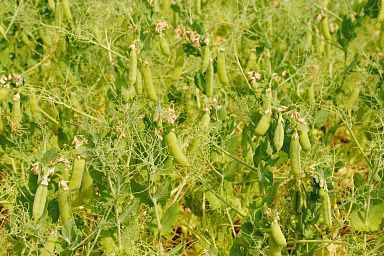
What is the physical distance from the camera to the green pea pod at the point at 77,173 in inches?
80.0

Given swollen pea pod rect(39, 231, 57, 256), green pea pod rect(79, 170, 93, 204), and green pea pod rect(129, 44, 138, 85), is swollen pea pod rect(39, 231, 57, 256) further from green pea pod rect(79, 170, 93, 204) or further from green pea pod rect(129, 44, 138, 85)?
green pea pod rect(129, 44, 138, 85)

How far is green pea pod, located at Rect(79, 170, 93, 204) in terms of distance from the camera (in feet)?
7.09

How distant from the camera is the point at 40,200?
1970mm

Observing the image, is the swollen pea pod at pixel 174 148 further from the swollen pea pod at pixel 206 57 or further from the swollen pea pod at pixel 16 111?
the swollen pea pod at pixel 16 111

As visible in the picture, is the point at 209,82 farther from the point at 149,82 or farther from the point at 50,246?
the point at 50,246

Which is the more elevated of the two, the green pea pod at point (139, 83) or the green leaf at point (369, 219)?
the green pea pod at point (139, 83)

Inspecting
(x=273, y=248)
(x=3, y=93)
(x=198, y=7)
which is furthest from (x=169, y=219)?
(x=198, y=7)

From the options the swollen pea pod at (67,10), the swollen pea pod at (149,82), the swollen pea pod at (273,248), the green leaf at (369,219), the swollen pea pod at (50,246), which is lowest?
the green leaf at (369,219)

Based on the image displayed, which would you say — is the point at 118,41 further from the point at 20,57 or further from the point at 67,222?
the point at 67,222

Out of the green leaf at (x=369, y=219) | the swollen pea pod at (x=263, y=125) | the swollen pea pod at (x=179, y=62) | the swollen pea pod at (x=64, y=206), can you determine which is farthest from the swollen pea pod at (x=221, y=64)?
the swollen pea pod at (x=64, y=206)

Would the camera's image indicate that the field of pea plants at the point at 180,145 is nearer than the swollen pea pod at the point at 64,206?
No

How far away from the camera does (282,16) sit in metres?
3.68

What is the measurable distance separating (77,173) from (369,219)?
1012 millimetres

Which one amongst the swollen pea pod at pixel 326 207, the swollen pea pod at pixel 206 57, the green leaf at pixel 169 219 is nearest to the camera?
the swollen pea pod at pixel 326 207
